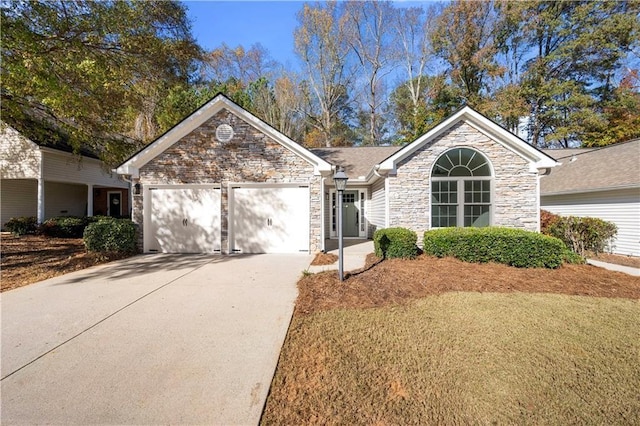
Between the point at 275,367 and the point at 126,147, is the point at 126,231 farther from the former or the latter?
the point at 275,367

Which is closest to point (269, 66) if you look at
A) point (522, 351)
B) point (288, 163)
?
point (288, 163)

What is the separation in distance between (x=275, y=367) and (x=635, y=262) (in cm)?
1150

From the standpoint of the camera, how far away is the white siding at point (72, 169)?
13.1 m

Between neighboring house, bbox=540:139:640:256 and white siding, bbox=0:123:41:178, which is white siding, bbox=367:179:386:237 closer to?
neighboring house, bbox=540:139:640:256

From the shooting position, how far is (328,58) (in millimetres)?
22125

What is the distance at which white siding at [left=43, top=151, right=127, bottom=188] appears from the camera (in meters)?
13.1

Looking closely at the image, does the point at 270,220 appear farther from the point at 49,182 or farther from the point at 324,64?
the point at 324,64

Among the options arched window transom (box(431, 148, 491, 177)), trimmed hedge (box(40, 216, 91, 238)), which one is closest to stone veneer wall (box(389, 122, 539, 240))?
arched window transom (box(431, 148, 491, 177))

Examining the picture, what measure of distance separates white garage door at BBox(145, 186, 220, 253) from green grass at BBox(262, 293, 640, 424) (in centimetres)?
617

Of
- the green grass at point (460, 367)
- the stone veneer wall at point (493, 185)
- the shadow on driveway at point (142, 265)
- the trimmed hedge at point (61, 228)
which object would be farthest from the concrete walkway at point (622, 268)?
the trimmed hedge at point (61, 228)

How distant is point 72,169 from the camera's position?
14.2 metres

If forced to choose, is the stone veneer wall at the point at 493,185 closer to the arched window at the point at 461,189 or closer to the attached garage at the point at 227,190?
the arched window at the point at 461,189

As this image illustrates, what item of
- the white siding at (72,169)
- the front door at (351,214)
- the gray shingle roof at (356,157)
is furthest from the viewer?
the white siding at (72,169)

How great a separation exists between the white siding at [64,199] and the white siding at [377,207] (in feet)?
58.9
